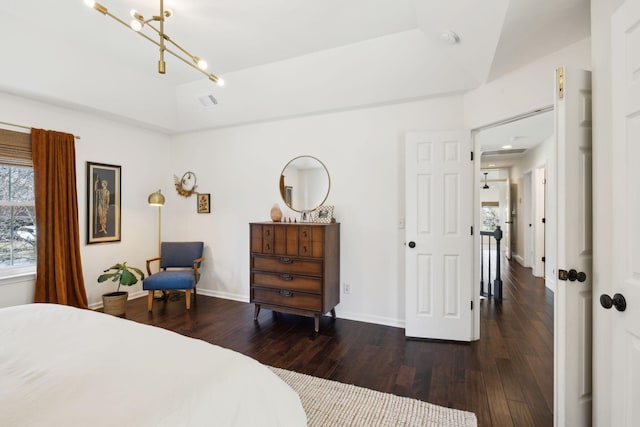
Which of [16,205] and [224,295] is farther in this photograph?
[224,295]

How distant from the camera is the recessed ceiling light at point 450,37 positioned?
2237 mm

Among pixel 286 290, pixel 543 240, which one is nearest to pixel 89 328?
pixel 286 290

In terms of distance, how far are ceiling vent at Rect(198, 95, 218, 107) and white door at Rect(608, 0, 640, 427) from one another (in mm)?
3848

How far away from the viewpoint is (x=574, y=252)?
1.45m

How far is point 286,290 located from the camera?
10.6 ft

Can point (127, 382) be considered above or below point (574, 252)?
below

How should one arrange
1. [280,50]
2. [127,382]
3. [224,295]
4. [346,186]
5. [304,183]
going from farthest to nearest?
[224,295] < [304,183] < [346,186] < [280,50] < [127,382]

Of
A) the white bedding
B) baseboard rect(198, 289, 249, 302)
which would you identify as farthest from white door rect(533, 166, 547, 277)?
the white bedding

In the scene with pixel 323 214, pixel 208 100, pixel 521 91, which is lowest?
pixel 323 214

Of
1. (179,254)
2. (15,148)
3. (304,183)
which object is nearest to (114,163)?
(15,148)

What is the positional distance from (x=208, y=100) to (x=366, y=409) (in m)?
3.93

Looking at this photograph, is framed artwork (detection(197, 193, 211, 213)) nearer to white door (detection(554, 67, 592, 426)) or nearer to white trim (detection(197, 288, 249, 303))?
white trim (detection(197, 288, 249, 303))

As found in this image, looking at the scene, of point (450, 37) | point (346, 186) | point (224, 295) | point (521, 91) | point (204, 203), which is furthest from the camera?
point (204, 203)

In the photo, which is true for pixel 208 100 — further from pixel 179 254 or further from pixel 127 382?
pixel 127 382
